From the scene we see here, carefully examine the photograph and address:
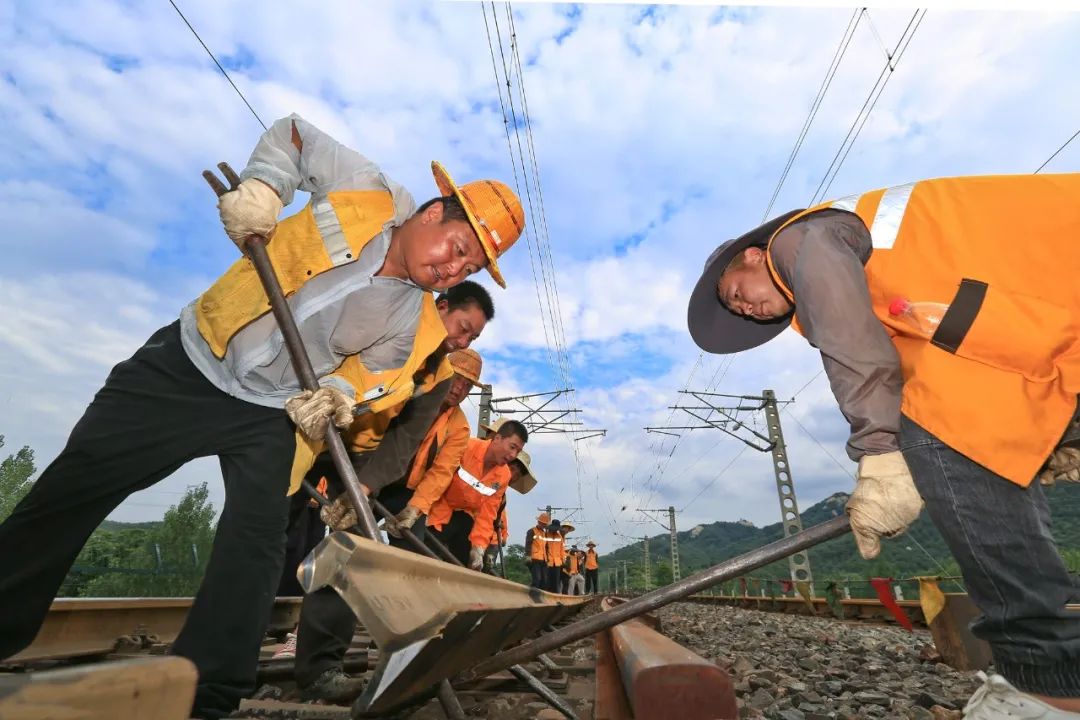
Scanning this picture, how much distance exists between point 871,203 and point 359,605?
5.88 ft

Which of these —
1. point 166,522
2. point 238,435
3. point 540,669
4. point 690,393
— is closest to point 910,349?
point 238,435

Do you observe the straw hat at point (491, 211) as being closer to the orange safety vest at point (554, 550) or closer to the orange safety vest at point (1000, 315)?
the orange safety vest at point (1000, 315)

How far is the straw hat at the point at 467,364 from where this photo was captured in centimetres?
509

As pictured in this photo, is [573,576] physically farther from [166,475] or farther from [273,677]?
[166,475]

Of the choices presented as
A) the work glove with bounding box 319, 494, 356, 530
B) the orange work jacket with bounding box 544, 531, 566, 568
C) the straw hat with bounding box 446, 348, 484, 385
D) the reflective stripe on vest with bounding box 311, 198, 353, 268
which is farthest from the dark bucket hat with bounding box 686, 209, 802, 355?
the orange work jacket with bounding box 544, 531, 566, 568

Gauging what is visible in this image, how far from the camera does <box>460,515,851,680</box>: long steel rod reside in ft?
6.52

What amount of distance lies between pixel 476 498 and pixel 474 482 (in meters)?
0.22

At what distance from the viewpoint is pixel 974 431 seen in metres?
1.50

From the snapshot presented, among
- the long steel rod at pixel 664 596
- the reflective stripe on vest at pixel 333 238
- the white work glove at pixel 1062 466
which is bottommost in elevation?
the long steel rod at pixel 664 596

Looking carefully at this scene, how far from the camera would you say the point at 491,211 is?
108 inches

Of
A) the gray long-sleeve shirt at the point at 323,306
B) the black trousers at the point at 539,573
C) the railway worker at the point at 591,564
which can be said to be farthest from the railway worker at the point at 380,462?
the railway worker at the point at 591,564

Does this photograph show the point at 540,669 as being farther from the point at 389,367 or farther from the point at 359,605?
the point at 359,605

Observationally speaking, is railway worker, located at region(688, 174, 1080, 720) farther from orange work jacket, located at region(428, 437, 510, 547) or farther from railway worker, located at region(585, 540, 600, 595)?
railway worker, located at region(585, 540, 600, 595)

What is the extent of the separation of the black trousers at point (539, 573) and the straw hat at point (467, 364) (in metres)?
12.7
